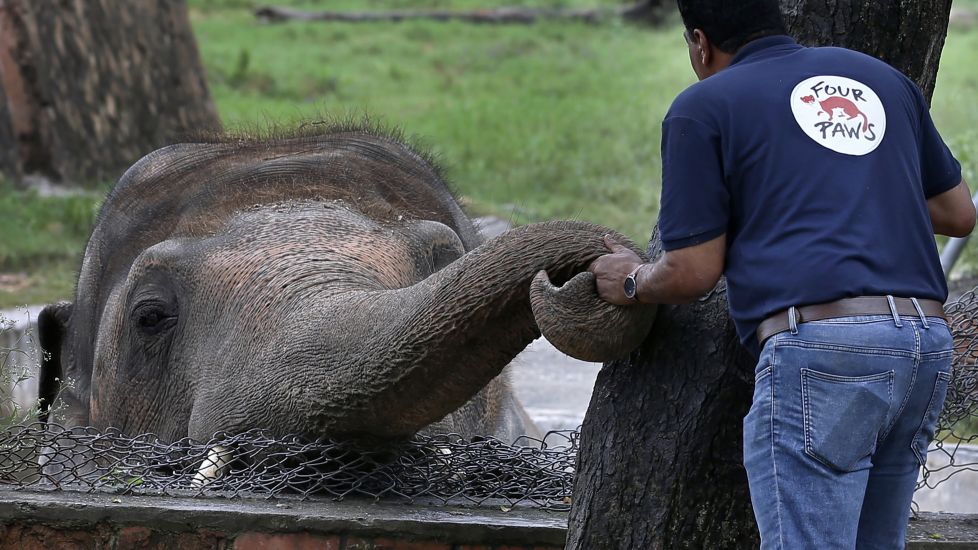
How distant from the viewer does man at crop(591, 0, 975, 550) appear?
8.55ft

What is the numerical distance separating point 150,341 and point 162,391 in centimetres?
16

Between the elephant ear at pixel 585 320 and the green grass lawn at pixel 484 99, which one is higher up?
the elephant ear at pixel 585 320

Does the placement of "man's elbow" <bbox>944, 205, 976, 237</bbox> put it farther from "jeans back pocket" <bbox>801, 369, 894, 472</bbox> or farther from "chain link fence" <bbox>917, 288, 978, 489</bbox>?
"chain link fence" <bbox>917, 288, 978, 489</bbox>

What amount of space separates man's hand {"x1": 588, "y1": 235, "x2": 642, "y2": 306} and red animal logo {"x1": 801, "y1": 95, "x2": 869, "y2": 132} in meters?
0.45

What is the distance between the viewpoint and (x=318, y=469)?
3.59 m

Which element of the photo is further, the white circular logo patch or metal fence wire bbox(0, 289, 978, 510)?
metal fence wire bbox(0, 289, 978, 510)

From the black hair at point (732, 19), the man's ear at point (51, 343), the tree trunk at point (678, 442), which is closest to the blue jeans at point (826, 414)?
the tree trunk at point (678, 442)

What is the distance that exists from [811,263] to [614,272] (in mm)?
398

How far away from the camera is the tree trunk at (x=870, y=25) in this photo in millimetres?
3121

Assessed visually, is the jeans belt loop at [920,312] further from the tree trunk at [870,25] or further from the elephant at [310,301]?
the tree trunk at [870,25]

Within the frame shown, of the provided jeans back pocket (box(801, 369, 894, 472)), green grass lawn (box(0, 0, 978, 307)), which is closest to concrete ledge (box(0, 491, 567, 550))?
jeans back pocket (box(801, 369, 894, 472))

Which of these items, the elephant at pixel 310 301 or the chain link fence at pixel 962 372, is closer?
the elephant at pixel 310 301

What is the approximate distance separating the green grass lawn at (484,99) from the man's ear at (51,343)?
3.01 m

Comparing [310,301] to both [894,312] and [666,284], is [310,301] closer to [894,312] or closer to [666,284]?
[666,284]
